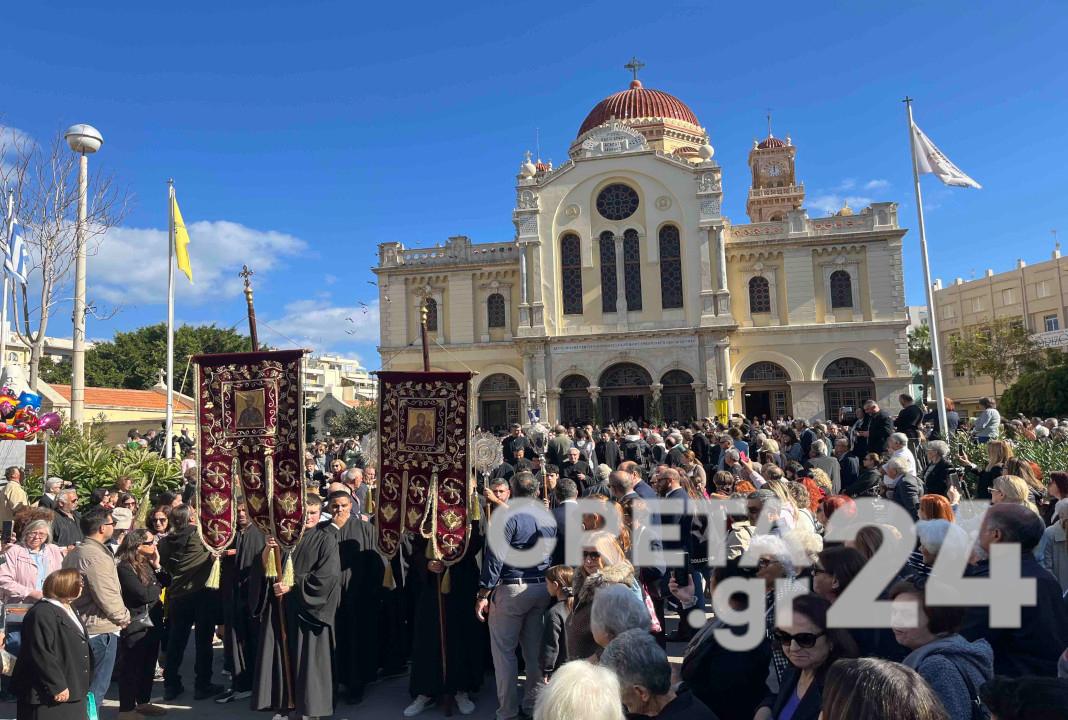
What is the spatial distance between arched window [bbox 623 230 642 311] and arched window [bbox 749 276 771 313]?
4692 millimetres

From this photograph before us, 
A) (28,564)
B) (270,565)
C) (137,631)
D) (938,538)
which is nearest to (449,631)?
(270,565)

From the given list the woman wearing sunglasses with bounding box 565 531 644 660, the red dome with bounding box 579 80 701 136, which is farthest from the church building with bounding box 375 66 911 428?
the woman wearing sunglasses with bounding box 565 531 644 660

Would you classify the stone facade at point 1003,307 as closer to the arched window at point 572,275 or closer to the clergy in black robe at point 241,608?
the arched window at point 572,275

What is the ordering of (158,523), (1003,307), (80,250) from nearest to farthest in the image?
(158,523) → (80,250) → (1003,307)

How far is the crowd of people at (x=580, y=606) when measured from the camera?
294 cm

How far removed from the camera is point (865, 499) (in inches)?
262

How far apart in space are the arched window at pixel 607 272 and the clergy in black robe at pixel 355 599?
82.9 feet

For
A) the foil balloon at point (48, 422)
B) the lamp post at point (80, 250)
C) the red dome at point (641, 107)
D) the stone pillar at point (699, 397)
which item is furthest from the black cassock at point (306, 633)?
the red dome at point (641, 107)

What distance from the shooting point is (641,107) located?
36938mm

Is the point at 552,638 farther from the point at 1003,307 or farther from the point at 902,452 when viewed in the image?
the point at 1003,307

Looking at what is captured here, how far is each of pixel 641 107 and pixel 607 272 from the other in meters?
11.1

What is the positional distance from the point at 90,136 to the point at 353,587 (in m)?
12.9

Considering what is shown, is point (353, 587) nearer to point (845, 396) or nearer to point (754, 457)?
point (754, 457)

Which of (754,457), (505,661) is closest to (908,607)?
(505,661)
